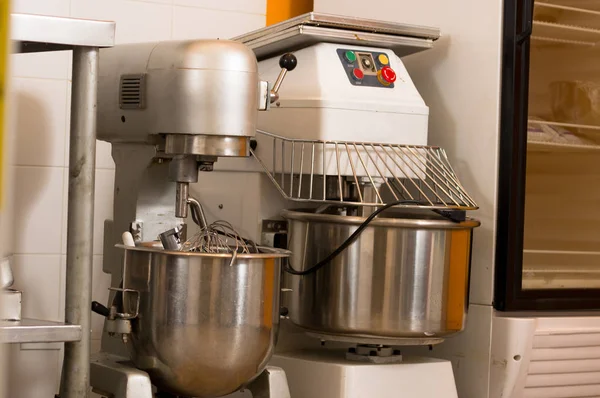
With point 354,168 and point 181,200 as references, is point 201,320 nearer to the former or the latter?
point 181,200

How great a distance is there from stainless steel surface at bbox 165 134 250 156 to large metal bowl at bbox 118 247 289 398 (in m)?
0.15

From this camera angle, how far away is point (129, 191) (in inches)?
53.2

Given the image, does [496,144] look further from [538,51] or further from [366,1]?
[366,1]

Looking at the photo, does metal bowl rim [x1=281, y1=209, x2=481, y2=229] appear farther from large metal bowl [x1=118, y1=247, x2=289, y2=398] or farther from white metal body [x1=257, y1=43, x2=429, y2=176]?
large metal bowl [x1=118, y1=247, x2=289, y2=398]

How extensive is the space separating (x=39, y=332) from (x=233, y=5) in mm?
1230

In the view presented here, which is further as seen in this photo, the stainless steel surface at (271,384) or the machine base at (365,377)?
the machine base at (365,377)

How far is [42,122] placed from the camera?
5.87 feet

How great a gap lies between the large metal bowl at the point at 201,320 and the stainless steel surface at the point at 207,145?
0.49ft

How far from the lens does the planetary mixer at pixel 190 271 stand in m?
1.13

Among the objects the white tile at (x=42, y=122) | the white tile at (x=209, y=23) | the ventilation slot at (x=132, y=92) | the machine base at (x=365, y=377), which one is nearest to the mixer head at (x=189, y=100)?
the ventilation slot at (x=132, y=92)

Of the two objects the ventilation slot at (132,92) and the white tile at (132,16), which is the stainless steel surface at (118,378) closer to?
the ventilation slot at (132,92)

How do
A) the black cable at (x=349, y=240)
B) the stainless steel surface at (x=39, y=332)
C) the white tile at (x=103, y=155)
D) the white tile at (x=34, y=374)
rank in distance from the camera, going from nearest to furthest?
1. the stainless steel surface at (x=39, y=332)
2. the black cable at (x=349, y=240)
3. the white tile at (x=34, y=374)
4. the white tile at (x=103, y=155)

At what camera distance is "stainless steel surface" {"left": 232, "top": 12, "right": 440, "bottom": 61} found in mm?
1527

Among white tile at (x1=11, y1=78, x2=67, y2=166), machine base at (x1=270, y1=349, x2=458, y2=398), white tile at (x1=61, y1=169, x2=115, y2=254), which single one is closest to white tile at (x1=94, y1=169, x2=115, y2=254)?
Result: white tile at (x1=61, y1=169, x2=115, y2=254)
